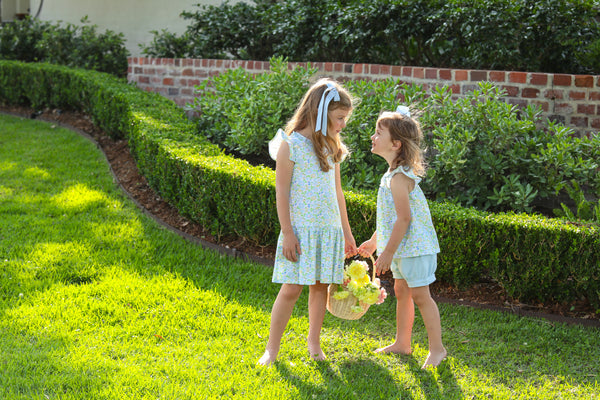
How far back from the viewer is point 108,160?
7508 mm

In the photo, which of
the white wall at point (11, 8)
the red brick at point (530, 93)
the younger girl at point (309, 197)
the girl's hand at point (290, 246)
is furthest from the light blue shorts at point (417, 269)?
the white wall at point (11, 8)

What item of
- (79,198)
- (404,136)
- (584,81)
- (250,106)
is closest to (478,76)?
(584,81)

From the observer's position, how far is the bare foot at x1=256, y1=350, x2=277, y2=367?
348cm

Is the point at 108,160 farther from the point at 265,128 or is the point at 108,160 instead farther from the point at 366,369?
the point at 366,369

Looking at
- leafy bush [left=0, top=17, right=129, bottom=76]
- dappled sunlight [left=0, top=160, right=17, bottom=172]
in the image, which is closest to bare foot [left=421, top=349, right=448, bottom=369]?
dappled sunlight [left=0, top=160, right=17, bottom=172]

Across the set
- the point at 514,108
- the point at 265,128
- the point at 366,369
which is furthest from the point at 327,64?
the point at 366,369

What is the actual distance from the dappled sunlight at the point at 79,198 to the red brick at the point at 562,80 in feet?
14.0

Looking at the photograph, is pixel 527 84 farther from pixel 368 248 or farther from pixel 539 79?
pixel 368 248

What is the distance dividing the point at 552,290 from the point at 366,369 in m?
1.48

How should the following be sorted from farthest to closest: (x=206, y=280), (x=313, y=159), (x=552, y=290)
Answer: (x=206, y=280), (x=552, y=290), (x=313, y=159)

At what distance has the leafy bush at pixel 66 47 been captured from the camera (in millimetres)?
10578

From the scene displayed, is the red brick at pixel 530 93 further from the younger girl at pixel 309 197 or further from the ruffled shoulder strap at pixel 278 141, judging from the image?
the ruffled shoulder strap at pixel 278 141

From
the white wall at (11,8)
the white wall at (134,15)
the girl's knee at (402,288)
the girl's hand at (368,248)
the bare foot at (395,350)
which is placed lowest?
the bare foot at (395,350)

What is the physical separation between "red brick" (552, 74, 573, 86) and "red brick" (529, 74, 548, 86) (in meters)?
0.08
